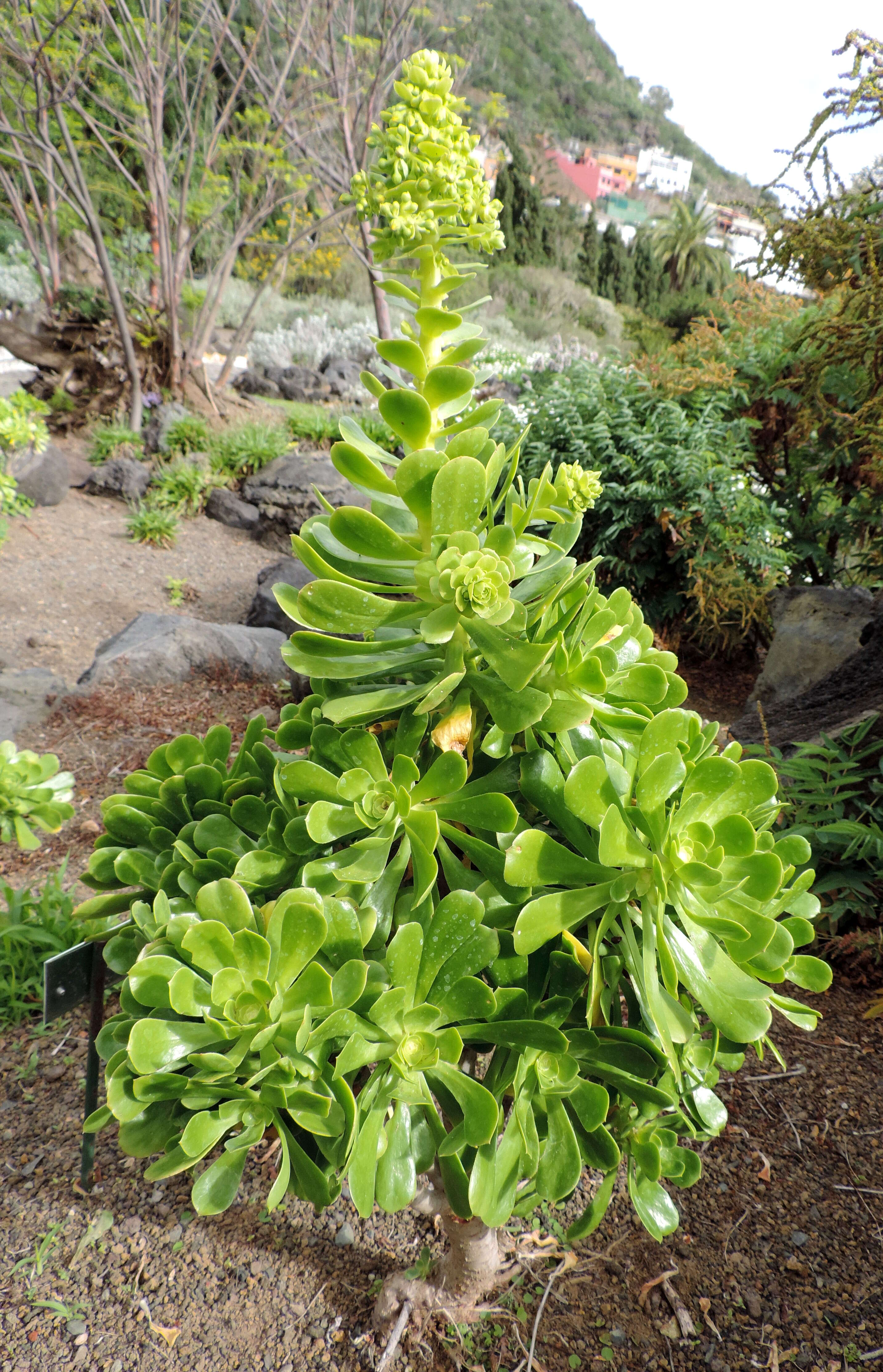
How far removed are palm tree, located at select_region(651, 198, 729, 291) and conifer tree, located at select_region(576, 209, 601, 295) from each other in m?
6.14

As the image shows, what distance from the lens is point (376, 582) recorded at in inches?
35.1

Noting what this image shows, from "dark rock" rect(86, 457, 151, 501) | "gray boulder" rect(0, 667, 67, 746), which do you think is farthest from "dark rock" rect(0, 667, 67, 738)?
"dark rock" rect(86, 457, 151, 501)

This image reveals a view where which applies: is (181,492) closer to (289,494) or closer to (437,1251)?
(289,494)

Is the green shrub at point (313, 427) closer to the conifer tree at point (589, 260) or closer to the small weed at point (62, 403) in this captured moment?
the small weed at point (62, 403)

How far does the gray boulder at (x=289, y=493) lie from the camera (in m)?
6.98

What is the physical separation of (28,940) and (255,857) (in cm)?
151

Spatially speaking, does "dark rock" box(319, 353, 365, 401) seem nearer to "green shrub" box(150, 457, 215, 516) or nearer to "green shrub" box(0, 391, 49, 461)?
"green shrub" box(150, 457, 215, 516)

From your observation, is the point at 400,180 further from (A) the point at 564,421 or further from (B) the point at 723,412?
(B) the point at 723,412

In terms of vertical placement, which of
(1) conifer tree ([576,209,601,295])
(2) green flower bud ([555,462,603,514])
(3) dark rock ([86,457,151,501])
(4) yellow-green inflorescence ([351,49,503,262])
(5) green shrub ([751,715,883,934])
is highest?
(1) conifer tree ([576,209,601,295])

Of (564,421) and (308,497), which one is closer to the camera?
(564,421)

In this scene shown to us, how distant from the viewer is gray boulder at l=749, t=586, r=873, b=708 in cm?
366

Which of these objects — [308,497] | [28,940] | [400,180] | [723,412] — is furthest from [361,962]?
[308,497]

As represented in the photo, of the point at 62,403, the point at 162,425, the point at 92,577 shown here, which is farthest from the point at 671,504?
the point at 62,403

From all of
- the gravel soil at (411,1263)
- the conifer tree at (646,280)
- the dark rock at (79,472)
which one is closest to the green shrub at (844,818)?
the gravel soil at (411,1263)
